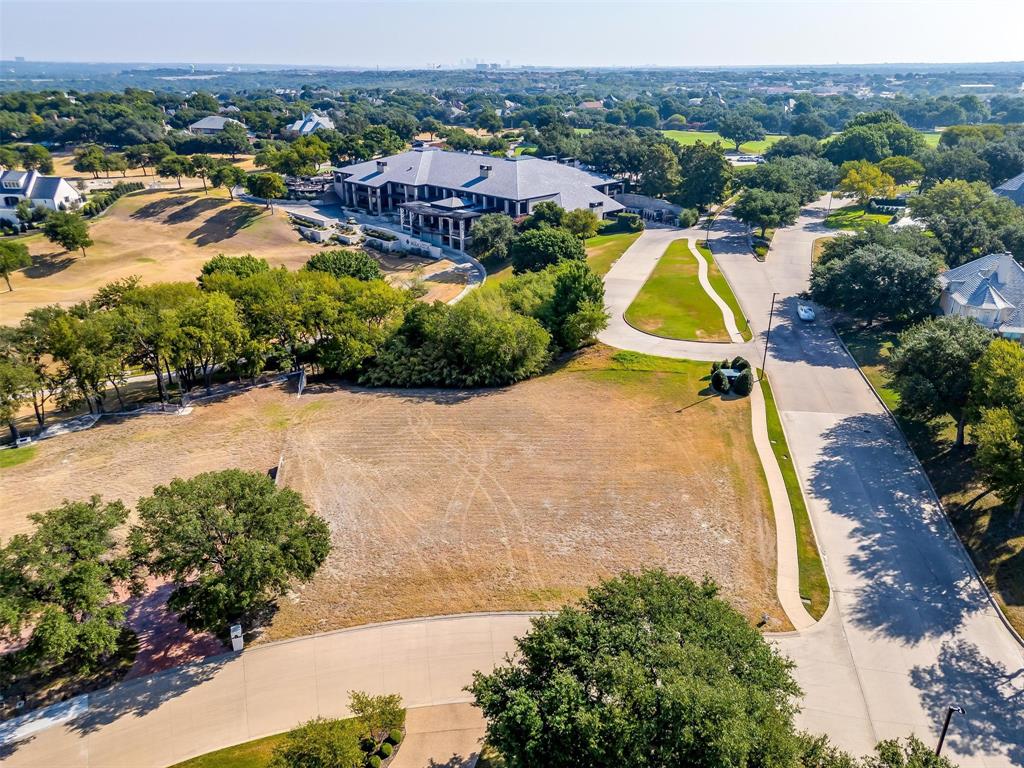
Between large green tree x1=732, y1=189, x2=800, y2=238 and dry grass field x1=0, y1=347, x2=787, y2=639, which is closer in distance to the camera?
dry grass field x1=0, y1=347, x2=787, y2=639

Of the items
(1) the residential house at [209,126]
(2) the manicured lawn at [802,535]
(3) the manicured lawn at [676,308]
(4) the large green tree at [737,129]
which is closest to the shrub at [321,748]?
(2) the manicured lawn at [802,535]

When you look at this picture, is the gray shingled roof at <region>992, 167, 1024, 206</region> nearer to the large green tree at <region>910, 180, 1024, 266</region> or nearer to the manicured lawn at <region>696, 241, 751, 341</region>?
the large green tree at <region>910, 180, 1024, 266</region>

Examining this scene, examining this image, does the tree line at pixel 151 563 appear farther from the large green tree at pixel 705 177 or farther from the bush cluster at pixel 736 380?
the large green tree at pixel 705 177

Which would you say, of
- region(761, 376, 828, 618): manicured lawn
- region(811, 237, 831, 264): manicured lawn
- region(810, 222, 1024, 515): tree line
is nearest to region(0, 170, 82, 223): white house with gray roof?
region(761, 376, 828, 618): manicured lawn

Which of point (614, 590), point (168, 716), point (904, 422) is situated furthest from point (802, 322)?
point (168, 716)

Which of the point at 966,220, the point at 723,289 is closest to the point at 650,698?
the point at 723,289
